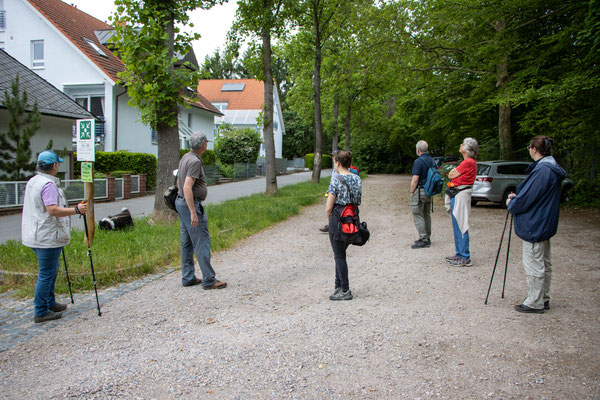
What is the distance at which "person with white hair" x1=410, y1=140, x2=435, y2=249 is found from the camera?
26.8ft

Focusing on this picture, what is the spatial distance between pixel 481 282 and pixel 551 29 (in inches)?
492

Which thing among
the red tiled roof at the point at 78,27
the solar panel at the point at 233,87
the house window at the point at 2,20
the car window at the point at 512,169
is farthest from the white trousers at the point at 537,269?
the solar panel at the point at 233,87

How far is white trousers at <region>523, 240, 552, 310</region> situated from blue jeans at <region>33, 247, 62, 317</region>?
16.8 ft

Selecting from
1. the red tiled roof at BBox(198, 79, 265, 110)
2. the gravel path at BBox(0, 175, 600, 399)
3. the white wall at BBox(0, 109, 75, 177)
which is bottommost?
the gravel path at BBox(0, 175, 600, 399)

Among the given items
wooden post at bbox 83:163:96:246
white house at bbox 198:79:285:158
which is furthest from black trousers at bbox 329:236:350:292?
white house at bbox 198:79:285:158

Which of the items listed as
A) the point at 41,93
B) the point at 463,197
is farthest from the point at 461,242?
the point at 41,93

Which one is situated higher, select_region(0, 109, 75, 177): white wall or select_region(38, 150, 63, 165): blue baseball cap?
select_region(0, 109, 75, 177): white wall

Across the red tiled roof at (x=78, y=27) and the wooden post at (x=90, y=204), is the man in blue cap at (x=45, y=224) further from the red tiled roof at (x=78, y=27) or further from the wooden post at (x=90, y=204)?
the red tiled roof at (x=78, y=27)

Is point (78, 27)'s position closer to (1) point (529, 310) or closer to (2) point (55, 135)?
(2) point (55, 135)

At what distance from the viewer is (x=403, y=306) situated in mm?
5223

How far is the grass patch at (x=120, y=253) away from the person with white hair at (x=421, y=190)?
369 cm

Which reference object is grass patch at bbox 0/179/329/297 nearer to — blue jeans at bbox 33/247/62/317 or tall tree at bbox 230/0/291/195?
blue jeans at bbox 33/247/62/317

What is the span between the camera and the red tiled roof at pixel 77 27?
24.6 metres

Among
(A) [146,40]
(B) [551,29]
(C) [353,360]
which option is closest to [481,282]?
(C) [353,360]
